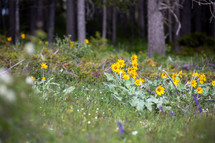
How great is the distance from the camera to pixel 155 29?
8523 millimetres

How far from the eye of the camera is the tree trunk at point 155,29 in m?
8.44

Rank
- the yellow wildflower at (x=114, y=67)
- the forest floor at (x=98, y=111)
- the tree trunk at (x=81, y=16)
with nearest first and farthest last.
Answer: the forest floor at (x=98, y=111) < the yellow wildflower at (x=114, y=67) < the tree trunk at (x=81, y=16)

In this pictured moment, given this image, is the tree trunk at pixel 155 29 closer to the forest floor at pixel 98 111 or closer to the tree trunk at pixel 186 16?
the forest floor at pixel 98 111

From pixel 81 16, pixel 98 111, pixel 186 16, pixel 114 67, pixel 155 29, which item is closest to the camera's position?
pixel 98 111

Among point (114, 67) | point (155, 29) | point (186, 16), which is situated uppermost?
point (186, 16)

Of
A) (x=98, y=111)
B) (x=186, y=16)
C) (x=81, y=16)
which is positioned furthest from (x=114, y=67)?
(x=186, y=16)

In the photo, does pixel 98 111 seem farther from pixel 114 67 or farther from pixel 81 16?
pixel 81 16

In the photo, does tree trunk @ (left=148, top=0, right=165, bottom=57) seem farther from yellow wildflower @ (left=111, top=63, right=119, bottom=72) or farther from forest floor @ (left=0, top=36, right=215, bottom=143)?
yellow wildflower @ (left=111, top=63, right=119, bottom=72)

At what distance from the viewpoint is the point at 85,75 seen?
4551mm

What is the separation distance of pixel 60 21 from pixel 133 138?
2697cm

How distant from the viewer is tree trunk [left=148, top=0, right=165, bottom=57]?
27.7 feet

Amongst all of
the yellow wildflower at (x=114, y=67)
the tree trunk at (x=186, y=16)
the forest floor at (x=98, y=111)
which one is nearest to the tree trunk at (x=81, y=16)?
the forest floor at (x=98, y=111)

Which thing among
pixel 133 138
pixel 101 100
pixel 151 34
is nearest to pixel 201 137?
pixel 133 138

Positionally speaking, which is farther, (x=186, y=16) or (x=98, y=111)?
(x=186, y=16)
